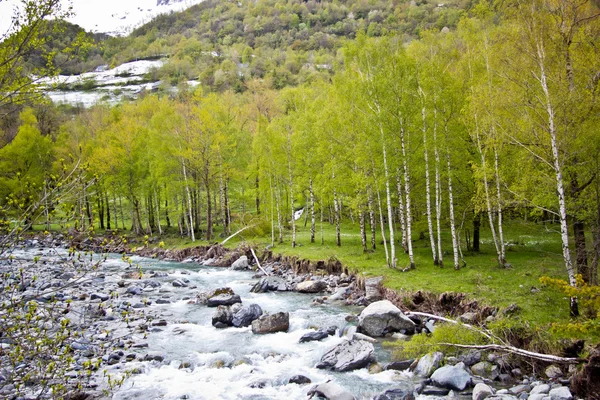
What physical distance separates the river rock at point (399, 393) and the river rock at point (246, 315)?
7.67m

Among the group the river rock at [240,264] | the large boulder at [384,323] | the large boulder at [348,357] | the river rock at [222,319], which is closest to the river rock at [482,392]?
the large boulder at [348,357]

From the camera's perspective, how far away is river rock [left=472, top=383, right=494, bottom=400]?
9.56 metres

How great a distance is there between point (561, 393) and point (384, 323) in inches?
252

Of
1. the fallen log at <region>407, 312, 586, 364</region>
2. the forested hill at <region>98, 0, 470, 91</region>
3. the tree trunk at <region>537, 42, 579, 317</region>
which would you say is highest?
the forested hill at <region>98, 0, 470, 91</region>

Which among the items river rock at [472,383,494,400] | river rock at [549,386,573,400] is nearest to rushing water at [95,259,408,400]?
river rock at [472,383,494,400]

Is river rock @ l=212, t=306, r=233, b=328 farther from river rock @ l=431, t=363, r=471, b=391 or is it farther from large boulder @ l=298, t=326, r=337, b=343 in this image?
river rock @ l=431, t=363, r=471, b=391

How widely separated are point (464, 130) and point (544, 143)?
9.40 metres

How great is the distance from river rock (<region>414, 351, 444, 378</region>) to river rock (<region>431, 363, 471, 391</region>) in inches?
17.3

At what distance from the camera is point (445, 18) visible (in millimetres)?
134500

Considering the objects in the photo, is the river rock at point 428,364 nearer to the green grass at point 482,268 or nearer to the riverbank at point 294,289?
the riverbank at point 294,289

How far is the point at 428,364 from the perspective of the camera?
11344 millimetres

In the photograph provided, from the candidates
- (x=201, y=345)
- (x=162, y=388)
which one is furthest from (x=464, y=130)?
(x=162, y=388)

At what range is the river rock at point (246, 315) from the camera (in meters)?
16.4

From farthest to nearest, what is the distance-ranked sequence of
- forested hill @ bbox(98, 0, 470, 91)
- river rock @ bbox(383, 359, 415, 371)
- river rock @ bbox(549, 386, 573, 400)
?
forested hill @ bbox(98, 0, 470, 91) → river rock @ bbox(383, 359, 415, 371) → river rock @ bbox(549, 386, 573, 400)
